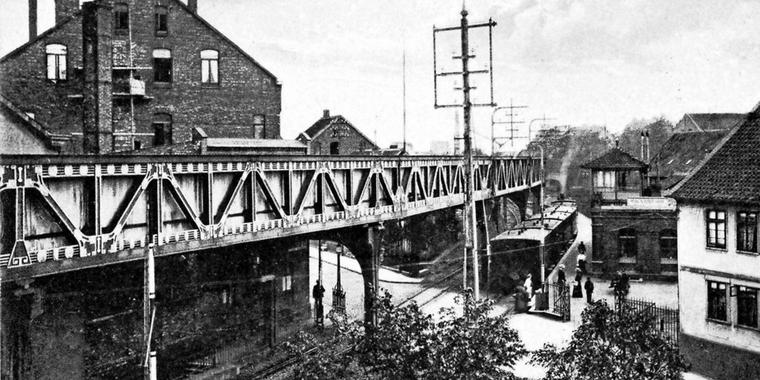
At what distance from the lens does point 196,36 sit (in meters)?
29.7

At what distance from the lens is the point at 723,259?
1848cm

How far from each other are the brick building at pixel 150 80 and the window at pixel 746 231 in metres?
22.0

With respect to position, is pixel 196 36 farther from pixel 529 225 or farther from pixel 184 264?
pixel 529 225

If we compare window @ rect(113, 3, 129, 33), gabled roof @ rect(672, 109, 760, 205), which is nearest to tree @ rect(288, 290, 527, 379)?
gabled roof @ rect(672, 109, 760, 205)

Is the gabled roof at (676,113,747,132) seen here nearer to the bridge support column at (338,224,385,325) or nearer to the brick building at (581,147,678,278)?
the brick building at (581,147,678,278)

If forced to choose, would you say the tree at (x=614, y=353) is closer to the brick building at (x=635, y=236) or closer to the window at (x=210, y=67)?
the brick building at (x=635, y=236)

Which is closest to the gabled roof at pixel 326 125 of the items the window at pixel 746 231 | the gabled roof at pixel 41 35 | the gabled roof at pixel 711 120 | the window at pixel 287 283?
the gabled roof at pixel 41 35

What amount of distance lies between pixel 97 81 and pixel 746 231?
2082cm

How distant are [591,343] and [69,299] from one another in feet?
44.1

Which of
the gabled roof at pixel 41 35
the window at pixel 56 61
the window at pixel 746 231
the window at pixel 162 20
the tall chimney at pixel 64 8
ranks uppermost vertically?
the tall chimney at pixel 64 8

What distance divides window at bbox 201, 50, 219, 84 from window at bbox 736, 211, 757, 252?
23.5m

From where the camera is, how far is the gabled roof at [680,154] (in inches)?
1510

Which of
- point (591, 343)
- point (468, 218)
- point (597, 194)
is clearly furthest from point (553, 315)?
point (591, 343)

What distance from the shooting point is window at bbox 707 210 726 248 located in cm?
1862
